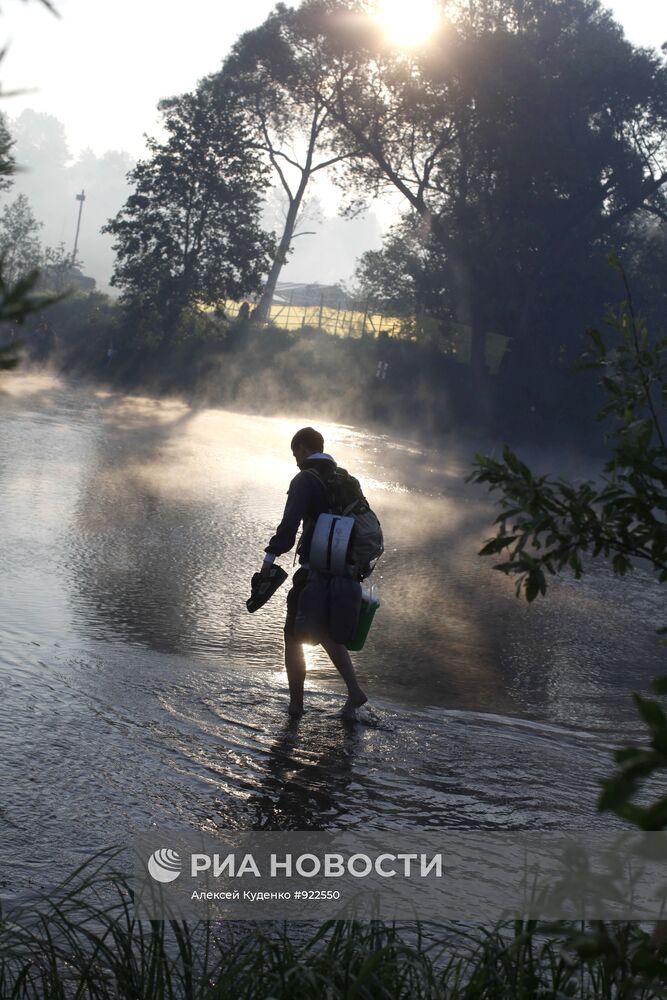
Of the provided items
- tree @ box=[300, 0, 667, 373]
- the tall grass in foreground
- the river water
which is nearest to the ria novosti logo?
→ the river water

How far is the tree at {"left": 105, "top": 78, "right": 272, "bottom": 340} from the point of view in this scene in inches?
1485

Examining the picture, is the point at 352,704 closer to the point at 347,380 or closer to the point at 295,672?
the point at 295,672

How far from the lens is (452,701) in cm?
761

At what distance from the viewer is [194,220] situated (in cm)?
3822

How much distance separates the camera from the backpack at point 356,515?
259 inches

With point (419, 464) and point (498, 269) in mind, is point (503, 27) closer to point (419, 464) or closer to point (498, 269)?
point (498, 269)

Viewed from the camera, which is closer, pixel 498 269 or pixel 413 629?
pixel 413 629

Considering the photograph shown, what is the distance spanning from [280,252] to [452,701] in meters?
39.2

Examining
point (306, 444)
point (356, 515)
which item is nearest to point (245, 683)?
point (356, 515)

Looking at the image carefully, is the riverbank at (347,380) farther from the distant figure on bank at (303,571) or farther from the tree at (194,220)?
the distant figure on bank at (303,571)

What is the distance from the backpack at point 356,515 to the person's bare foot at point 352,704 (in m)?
0.66

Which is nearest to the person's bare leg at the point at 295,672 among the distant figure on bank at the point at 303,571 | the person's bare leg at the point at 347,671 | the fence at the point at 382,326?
Result: the distant figure on bank at the point at 303,571

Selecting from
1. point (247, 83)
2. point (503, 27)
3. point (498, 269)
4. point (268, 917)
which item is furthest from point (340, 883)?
point (247, 83)

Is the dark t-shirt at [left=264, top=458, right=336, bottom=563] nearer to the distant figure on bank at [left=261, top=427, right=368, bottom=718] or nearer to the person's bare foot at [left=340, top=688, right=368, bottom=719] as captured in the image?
the distant figure on bank at [left=261, top=427, right=368, bottom=718]
